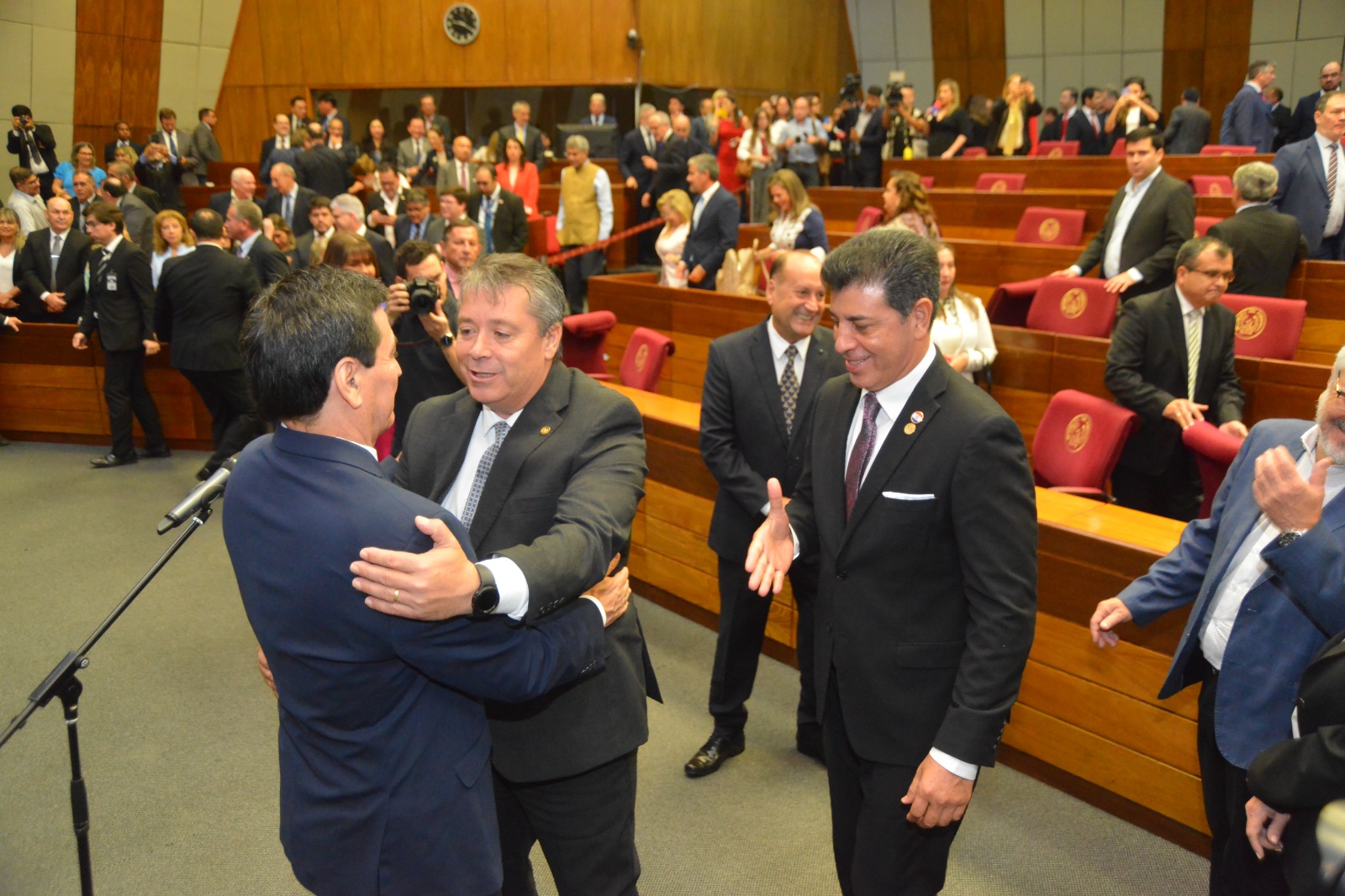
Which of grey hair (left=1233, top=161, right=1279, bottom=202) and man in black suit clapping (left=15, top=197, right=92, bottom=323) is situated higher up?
grey hair (left=1233, top=161, right=1279, bottom=202)

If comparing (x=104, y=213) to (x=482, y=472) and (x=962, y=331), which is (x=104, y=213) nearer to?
(x=962, y=331)

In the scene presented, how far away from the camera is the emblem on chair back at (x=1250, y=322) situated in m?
4.79

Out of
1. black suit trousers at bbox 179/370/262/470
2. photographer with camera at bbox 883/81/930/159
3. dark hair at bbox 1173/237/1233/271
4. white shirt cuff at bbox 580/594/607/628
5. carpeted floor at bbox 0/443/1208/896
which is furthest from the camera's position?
photographer with camera at bbox 883/81/930/159

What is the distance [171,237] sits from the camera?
21.1ft

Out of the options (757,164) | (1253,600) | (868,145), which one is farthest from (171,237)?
(868,145)

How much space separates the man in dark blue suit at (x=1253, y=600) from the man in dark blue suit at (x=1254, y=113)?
28.6 ft

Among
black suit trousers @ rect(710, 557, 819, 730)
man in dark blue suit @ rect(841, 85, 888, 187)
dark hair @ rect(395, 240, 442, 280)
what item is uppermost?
man in dark blue suit @ rect(841, 85, 888, 187)

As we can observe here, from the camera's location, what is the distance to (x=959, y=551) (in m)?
1.79

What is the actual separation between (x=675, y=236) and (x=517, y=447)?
541cm

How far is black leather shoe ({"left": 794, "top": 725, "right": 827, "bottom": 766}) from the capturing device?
329 centimetres

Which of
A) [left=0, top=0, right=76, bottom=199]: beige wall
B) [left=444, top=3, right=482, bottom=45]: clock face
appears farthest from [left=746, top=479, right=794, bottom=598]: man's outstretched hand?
[left=444, top=3, right=482, bottom=45]: clock face

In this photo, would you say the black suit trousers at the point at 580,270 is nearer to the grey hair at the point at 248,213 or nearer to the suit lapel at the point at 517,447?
the grey hair at the point at 248,213

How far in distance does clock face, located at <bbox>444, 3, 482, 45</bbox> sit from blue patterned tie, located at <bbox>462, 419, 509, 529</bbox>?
13325 millimetres

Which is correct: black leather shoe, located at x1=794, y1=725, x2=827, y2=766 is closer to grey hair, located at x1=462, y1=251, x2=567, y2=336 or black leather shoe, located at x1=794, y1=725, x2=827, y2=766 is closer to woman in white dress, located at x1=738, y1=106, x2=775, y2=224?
grey hair, located at x1=462, y1=251, x2=567, y2=336
